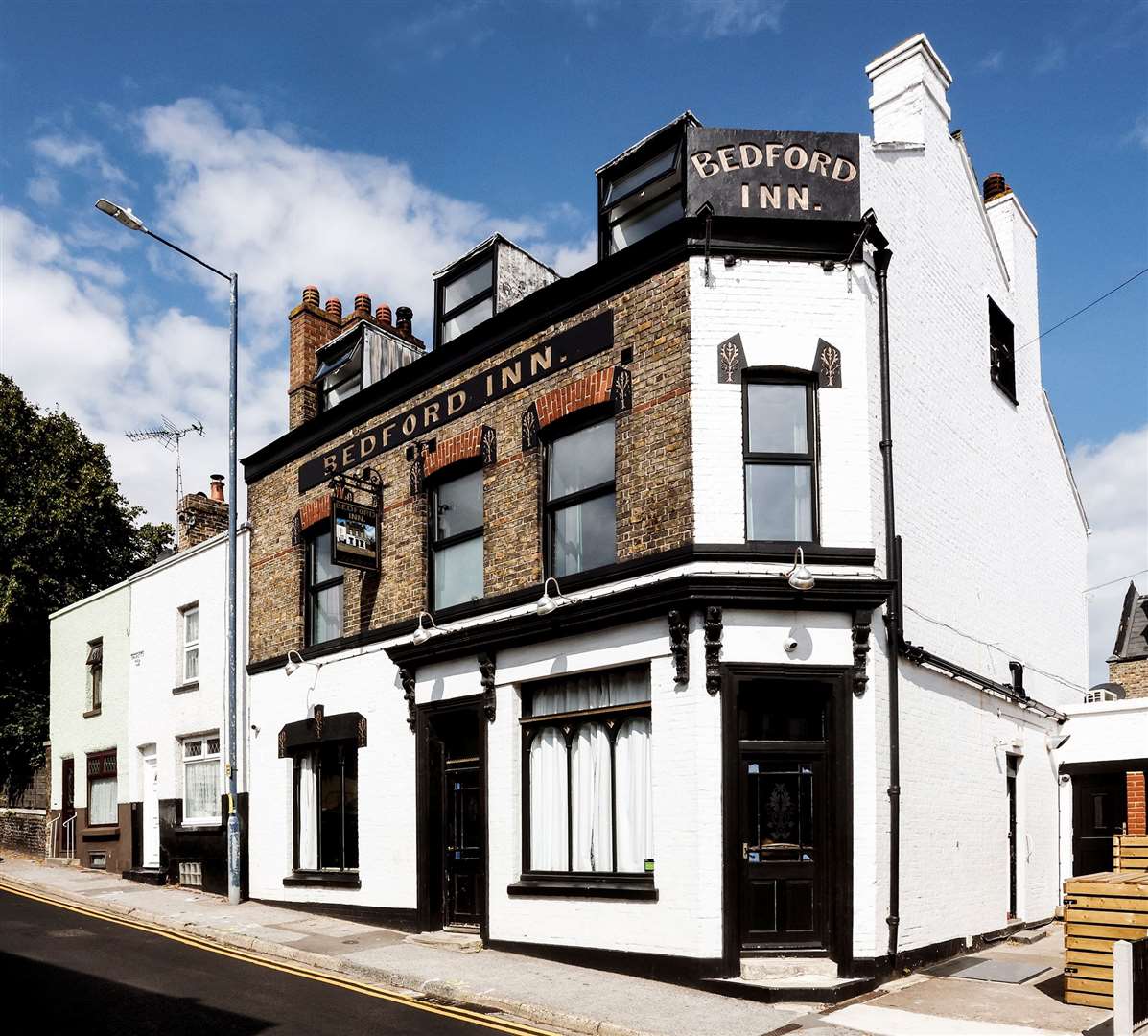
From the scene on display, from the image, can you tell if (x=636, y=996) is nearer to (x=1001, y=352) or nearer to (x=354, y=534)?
(x=354, y=534)

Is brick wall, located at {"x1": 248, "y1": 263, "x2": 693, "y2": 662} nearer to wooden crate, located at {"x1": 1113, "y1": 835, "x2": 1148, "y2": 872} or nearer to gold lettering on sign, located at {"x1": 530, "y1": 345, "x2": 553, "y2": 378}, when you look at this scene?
gold lettering on sign, located at {"x1": 530, "y1": 345, "x2": 553, "y2": 378}

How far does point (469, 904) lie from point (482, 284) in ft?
29.6

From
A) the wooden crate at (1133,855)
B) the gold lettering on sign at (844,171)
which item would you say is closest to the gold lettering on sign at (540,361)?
the gold lettering on sign at (844,171)

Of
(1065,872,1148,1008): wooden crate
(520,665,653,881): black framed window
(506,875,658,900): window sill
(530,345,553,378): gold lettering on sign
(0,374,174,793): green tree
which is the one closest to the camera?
(1065,872,1148,1008): wooden crate

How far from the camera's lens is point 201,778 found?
70.8 ft

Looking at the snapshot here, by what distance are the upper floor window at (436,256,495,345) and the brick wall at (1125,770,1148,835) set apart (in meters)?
13.3

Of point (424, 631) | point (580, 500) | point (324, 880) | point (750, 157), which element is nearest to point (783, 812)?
point (580, 500)

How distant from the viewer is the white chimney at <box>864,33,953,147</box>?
1545cm

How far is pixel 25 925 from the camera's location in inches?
634

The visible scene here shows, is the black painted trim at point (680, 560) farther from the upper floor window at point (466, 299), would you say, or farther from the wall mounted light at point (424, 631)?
the upper floor window at point (466, 299)

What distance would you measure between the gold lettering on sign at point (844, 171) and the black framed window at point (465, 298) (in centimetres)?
570

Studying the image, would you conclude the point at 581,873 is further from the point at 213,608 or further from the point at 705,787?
the point at 213,608

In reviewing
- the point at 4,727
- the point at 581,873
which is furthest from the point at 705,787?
the point at 4,727

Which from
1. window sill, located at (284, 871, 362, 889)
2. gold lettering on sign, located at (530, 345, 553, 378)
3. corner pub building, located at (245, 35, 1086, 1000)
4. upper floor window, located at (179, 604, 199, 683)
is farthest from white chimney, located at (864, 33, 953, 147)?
upper floor window, located at (179, 604, 199, 683)
